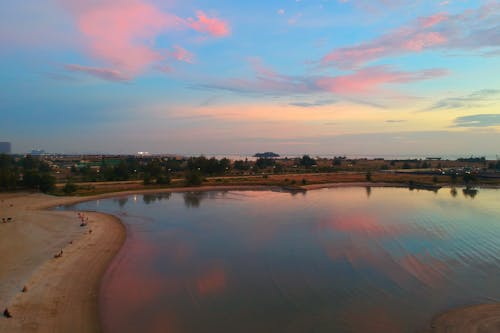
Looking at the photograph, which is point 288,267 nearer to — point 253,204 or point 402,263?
point 402,263

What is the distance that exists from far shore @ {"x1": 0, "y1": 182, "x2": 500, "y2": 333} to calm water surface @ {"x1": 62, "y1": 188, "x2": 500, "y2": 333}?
2.61 feet

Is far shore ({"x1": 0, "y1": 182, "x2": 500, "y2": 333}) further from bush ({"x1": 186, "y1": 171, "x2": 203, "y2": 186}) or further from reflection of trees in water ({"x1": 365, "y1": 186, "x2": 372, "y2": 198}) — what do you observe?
reflection of trees in water ({"x1": 365, "y1": 186, "x2": 372, "y2": 198})

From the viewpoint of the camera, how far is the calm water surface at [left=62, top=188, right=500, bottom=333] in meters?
12.4

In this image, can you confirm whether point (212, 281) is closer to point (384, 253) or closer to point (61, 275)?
point (61, 275)


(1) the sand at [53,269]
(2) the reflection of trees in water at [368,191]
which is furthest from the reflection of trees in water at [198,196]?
(2) the reflection of trees in water at [368,191]

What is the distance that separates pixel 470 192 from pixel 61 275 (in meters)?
59.4

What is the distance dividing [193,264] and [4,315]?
910 cm

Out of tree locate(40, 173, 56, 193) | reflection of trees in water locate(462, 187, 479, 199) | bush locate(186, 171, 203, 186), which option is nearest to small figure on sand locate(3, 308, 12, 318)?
tree locate(40, 173, 56, 193)

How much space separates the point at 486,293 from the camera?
571 inches

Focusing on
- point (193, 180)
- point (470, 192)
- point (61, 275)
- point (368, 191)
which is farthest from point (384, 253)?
point (470, 192)

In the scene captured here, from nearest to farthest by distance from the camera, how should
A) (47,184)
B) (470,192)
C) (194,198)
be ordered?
(47,184) < (194,198) < (470,192)

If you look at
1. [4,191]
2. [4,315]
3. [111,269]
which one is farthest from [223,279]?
[4,191]

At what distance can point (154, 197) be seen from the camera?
153ft

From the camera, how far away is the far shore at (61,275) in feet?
37.7
